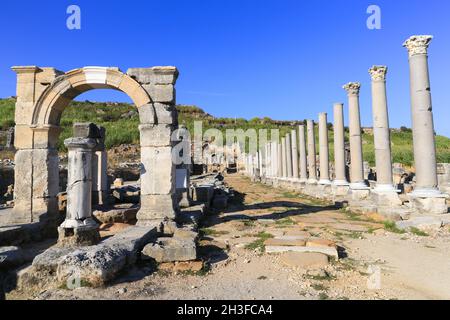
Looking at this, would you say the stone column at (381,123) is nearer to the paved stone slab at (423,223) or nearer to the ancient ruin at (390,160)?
the ancient ruin at (390,160)

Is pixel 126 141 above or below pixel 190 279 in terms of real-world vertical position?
above

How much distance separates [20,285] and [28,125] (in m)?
5.34

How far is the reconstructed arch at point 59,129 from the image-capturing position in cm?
763

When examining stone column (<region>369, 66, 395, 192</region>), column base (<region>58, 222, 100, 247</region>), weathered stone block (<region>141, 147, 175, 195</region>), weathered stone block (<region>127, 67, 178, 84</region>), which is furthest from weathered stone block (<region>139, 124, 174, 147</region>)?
stone column (<region>369, 66, 395, 192</region>)

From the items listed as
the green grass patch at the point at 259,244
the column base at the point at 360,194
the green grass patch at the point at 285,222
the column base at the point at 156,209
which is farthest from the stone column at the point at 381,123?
the column base at the point at 156,209

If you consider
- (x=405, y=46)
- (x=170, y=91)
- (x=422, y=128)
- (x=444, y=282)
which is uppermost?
(x=405, y=46)

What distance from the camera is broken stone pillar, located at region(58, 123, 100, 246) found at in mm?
5828

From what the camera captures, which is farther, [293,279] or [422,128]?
[422,128]

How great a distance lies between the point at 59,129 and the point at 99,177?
2.64m

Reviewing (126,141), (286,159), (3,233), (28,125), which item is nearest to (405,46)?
(28,125)

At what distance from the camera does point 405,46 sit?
9883 millimetres

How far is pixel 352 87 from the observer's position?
13258mm

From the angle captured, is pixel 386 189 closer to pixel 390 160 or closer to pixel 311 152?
pixel 390 160
